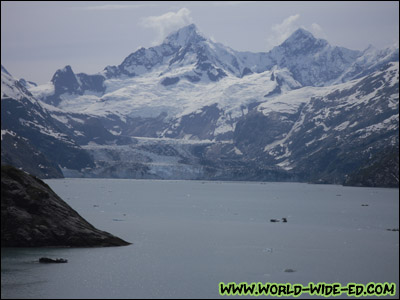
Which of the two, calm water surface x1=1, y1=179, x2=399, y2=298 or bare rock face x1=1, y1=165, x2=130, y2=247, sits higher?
bare rock face x1=1, y1=165, x2=130, y2=247

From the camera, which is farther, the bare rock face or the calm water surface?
the bare rock face

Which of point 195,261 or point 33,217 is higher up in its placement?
point 33,217

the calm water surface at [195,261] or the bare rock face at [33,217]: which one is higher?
the bare rock face at [33,217]

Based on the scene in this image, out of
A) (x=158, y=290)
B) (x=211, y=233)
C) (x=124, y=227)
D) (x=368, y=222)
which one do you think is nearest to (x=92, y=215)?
(x=124, y=227)

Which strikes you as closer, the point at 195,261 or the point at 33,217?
the point at 33,217

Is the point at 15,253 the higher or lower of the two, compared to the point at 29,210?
lower

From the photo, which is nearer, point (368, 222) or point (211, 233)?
point (211, 233)

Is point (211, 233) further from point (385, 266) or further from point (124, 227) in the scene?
point (385, 266)

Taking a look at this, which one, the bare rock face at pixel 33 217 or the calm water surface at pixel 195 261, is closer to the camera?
the calm water surface at pixel 195 261
